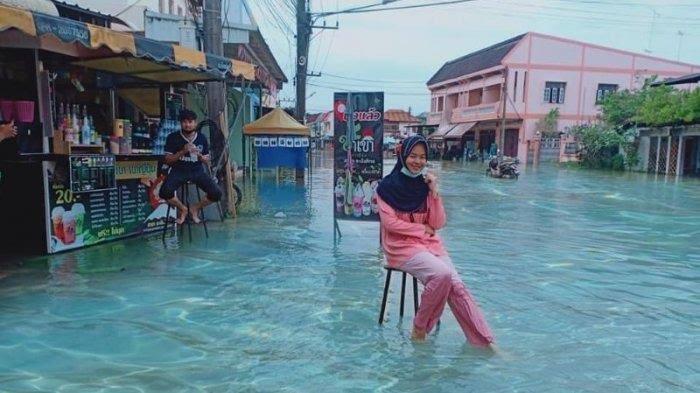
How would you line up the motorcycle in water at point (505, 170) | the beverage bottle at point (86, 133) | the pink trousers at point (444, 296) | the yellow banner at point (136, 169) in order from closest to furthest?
the pink trousers at point (444, 296) < the beverage bottle at point (86, 133) < the yellow banner at point (136, 169) < the motorcycle in water at point (505, 170)

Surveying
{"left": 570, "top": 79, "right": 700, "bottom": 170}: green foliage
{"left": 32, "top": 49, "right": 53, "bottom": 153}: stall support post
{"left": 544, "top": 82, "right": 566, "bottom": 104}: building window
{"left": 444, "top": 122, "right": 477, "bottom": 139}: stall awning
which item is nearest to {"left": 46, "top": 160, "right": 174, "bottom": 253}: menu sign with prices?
{"left": 32, "top": 49, "right": 53, "bottom": 153}: stall support post

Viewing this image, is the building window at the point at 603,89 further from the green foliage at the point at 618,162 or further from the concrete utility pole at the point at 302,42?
the concrete utility pole at the point at 302,42

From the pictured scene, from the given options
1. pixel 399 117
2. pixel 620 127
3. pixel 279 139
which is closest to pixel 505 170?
pixel 279 139

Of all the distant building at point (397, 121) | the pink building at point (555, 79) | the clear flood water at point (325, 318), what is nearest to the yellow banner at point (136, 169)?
the clear flood water at point (325, 318)

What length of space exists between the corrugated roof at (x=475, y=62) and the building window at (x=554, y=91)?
378 cm

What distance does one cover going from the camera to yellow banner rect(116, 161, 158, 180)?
6.98 meters

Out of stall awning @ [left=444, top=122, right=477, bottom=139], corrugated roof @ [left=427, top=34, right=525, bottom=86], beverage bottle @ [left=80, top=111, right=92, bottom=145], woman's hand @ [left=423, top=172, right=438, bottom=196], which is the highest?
corrugated roof @ [left=427, top=34, right=525, bottom=86]

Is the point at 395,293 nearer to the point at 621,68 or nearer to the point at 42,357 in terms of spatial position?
the point at 42,357

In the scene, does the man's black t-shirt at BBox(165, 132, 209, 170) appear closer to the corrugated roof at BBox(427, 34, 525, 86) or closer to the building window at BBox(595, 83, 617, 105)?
the corrugated roof at BBox(427, 34, 525, 86)

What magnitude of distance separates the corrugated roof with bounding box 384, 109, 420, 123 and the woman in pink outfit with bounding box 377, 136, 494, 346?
58.0 metres

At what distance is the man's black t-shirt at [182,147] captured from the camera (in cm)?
676

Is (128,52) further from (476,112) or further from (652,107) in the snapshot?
(476,112)

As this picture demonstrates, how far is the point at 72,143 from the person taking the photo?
6.39 m

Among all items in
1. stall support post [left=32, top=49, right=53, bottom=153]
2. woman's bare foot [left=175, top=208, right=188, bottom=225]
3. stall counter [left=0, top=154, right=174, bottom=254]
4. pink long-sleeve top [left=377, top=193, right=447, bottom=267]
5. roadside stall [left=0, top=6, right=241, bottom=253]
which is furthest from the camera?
woman's bare foot [left=175, top=208, right=188, bottom=225]
